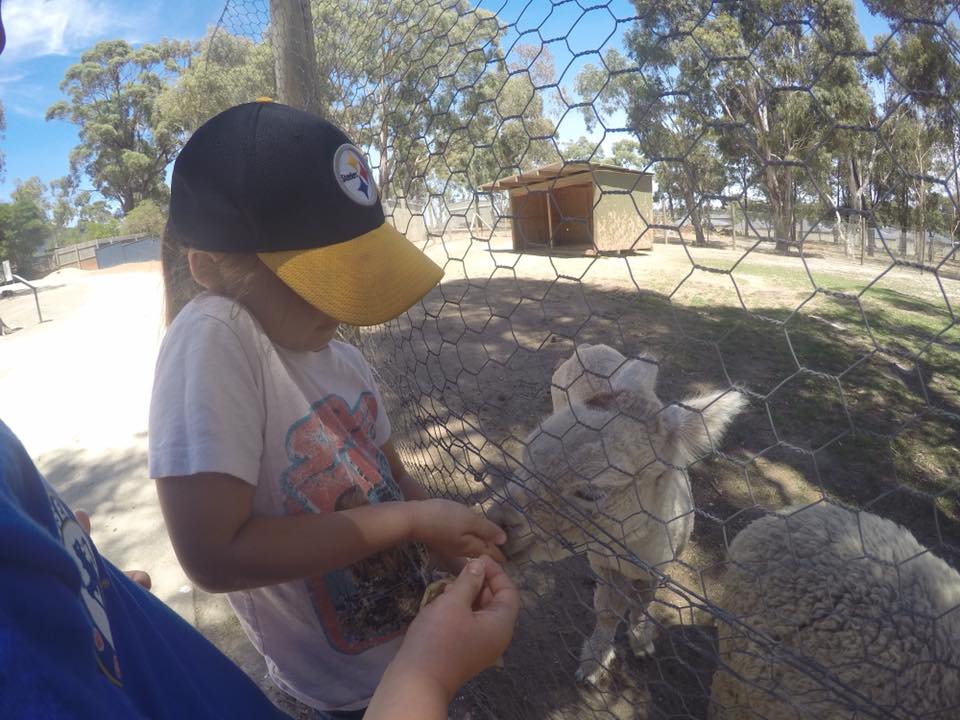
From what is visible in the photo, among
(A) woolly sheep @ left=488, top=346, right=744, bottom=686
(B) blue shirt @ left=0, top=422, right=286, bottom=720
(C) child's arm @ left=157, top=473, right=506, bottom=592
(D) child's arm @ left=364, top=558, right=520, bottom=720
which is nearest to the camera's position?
(B) blue shirt @ left=0, top=422, right=286, bottom=720

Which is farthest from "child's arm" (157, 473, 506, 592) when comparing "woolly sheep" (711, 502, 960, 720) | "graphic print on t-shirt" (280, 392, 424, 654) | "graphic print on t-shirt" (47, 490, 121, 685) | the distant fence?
the distant fence

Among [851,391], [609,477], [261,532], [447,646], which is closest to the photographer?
[447,646]

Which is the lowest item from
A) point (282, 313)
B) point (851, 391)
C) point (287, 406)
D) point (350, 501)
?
point (851, 391)

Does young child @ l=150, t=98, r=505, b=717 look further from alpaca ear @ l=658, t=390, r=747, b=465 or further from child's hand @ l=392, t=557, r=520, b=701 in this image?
alpaca ear @ l=658, t=390, r=747, b=465

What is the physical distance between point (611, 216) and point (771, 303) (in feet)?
4.10

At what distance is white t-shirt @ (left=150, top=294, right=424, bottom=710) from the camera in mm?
1000

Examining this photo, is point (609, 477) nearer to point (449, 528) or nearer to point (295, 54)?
point (449, 528)

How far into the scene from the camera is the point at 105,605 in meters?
0.64

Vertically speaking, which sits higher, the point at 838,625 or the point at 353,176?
the point at 353,176

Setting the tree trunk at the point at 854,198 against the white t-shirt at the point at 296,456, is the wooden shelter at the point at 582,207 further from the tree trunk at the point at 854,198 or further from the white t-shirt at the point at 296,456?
the white t-shirt at the point at 296,456

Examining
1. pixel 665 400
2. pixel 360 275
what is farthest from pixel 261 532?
pixel 665 400

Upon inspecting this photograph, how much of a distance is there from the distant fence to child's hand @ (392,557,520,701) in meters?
35.3

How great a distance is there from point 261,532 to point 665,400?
9.83ft

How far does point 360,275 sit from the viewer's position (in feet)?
→ 3.67
